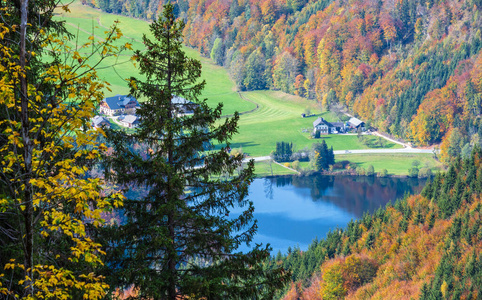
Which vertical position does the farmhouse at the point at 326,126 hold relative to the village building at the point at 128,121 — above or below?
Result: below

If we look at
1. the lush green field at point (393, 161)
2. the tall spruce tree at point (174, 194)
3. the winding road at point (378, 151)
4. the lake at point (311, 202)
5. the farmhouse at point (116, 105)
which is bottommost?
the lake at point (311, 202)

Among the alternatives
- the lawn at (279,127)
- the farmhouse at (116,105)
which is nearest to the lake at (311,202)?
the lawn at (279,127)

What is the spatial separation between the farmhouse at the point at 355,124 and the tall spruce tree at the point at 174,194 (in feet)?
370

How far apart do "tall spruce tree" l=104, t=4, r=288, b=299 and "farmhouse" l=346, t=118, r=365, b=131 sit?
112682 millimetres

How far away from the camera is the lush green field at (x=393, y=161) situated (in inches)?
4006

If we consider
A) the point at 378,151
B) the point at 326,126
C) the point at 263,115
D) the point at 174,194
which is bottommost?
the point at 378,151

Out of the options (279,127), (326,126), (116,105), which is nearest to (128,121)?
(116,105)

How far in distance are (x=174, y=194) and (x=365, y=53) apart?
147 metres

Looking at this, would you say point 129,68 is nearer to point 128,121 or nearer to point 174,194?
point 128,121

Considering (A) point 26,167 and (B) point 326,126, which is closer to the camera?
(A) point 26,167

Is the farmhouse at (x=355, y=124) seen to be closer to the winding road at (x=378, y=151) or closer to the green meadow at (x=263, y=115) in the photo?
the green meadow at (x=263, y=115)

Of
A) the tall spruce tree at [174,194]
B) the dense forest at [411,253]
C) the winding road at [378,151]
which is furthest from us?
the winding road at [378,151]

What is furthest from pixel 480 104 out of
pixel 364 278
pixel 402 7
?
pixel 364 278

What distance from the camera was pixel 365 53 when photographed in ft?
505
